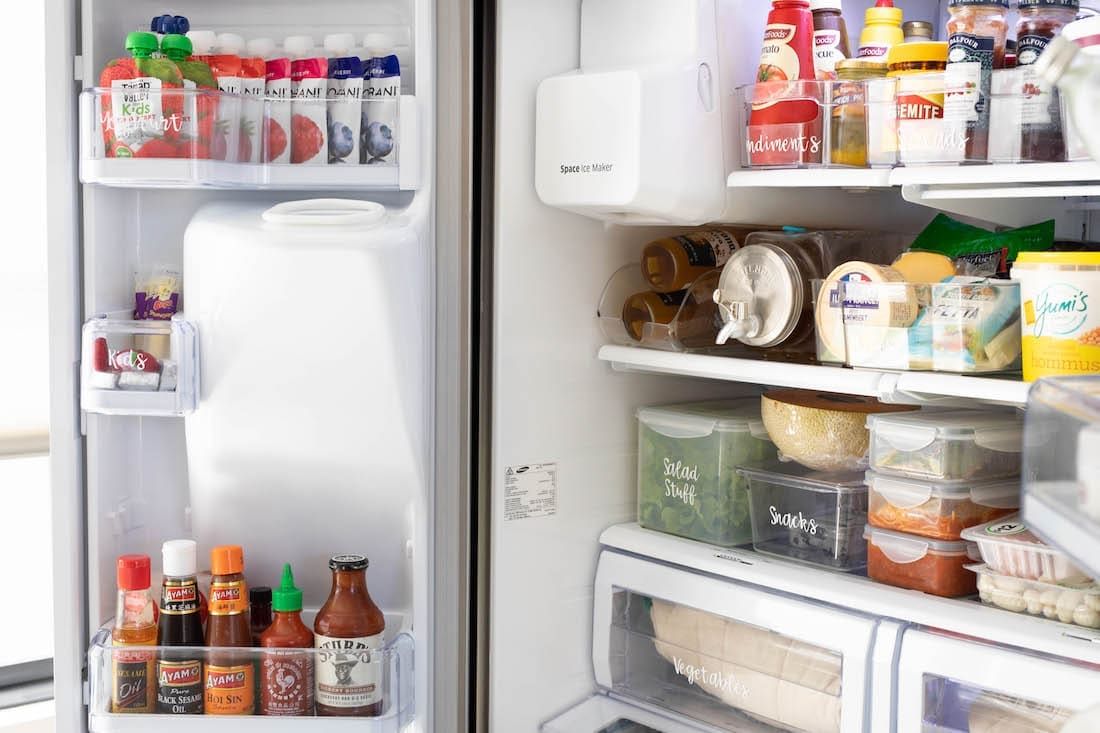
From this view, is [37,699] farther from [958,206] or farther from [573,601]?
[958,206]

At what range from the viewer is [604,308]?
1.86 metres

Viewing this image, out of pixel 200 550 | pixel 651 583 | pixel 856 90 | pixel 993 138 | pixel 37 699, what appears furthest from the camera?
pixel 37 699

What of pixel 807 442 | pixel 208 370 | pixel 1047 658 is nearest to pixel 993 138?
pixel 807 442

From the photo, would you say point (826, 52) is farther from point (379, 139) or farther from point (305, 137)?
point (305, 137)

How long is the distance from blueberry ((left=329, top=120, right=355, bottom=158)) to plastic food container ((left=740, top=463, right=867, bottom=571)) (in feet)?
2.63

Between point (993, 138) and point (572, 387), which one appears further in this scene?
point (572, 387)

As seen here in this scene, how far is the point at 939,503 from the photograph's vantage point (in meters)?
1.54

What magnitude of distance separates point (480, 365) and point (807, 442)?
1.69 feet

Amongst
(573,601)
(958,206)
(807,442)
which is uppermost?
(958,206)

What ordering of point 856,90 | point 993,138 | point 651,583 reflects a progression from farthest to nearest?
point 651,583 < point 856,90 < point 993,138

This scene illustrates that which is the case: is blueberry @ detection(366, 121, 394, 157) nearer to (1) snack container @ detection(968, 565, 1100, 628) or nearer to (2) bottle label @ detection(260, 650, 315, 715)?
(2) bottle label @ detection(260, 650, 315, 715)

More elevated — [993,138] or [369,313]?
[993,138]

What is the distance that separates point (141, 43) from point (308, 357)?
1.56 ft

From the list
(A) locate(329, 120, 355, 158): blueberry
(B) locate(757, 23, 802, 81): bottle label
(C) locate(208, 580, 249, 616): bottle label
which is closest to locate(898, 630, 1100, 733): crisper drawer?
(B) locate(757, 23, 802, 81): bottle label
